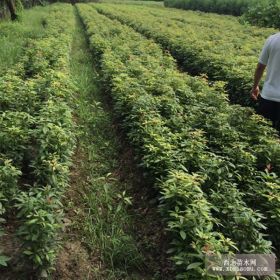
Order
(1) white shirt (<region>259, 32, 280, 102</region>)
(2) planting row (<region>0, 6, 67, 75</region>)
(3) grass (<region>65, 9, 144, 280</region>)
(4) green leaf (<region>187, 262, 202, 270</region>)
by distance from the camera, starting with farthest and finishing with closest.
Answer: (2) planting row (<region>0, 6, 67, 75</region>)
(1) white shirt (<region>259, 32, 280, 102</region>)
(3) grass (<region>65, 9, 144, 280</region>)
(4) green leaf (<region>187, 262, 202, 270</region>)

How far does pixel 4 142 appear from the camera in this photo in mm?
5172

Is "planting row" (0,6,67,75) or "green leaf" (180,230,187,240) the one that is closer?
"green leaf" (180,230,187,240)

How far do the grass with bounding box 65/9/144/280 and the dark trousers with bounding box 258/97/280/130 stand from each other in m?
2.45

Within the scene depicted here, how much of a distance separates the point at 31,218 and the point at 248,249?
2.09m

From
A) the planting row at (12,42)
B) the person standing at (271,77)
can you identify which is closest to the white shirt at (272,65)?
the person standing at (271,77)

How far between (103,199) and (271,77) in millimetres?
3052

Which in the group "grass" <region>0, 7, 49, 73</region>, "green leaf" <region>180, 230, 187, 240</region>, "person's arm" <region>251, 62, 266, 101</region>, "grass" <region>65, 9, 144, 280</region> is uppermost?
"person's arm" <region>251, 62, 266, 101</region>

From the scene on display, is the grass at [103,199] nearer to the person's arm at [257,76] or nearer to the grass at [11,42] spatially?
the person's arm at [257,76]

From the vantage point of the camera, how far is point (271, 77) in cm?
590

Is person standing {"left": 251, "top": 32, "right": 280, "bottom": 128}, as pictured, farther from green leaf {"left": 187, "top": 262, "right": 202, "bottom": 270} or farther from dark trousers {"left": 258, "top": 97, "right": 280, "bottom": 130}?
green leaf {"left": 187, "top": 262, "right": 202, "bottom": 270}

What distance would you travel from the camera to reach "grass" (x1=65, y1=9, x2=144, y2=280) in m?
4.23

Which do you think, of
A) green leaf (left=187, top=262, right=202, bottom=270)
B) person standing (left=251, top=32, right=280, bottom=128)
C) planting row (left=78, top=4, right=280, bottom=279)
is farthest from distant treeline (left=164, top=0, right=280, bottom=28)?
green leaf (left=187, top=262, right=202, bottom=270)

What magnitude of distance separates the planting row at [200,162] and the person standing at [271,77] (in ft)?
0.80

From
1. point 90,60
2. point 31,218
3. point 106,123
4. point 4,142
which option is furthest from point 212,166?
point 90,60
